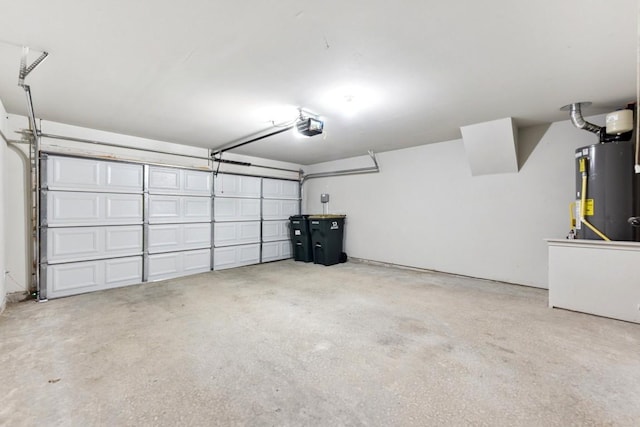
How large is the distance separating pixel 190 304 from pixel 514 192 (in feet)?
16.5

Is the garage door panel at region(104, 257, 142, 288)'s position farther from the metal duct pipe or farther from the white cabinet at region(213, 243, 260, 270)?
the metal duct pipe

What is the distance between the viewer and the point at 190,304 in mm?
3418

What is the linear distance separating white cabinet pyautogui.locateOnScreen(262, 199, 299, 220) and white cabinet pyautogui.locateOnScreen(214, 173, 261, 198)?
361 mm

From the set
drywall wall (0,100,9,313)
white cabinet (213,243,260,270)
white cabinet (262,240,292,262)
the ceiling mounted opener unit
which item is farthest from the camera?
white cabinet (262,240,292,262)

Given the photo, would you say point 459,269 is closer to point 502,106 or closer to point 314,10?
point 502,106

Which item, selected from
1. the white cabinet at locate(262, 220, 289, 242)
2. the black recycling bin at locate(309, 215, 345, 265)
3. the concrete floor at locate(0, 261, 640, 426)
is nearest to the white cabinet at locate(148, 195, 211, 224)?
the white cabinet at locate(262, 220, 289, 242)

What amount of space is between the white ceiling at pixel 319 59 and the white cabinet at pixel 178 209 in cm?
152

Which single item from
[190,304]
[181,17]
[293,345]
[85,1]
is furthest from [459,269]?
[85,1]

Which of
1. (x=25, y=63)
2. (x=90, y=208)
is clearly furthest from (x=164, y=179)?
(x=25, y=63)

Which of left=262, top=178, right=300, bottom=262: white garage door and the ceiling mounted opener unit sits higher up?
the ceiling mounted opener unit

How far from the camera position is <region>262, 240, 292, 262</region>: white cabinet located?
6.39 metres

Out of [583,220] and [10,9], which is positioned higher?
[10,9]

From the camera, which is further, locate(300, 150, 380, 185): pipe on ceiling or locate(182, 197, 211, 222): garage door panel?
locate(300, 150, 380, 185): pipe on ceiling

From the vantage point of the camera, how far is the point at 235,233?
587 centimetres
